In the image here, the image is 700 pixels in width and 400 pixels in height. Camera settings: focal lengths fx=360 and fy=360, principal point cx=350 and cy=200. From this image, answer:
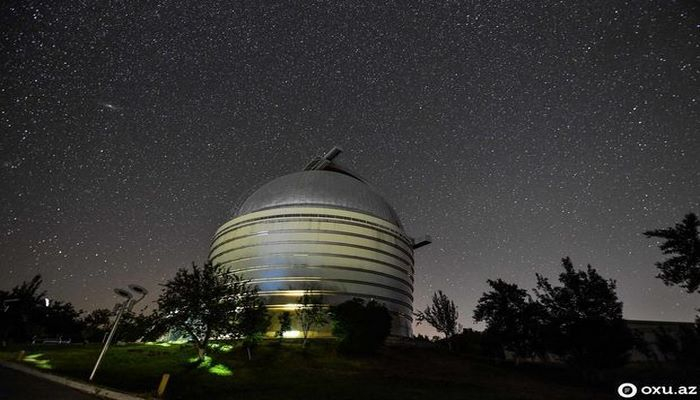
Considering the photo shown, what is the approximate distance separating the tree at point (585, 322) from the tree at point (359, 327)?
15780 millimetres

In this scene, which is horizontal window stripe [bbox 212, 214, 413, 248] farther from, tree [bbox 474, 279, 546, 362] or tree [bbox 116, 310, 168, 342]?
tree [bbox 116, 310, 168, 342]

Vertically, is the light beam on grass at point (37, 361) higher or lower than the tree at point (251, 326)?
lower

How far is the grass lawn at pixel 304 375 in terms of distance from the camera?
1742 centimetres

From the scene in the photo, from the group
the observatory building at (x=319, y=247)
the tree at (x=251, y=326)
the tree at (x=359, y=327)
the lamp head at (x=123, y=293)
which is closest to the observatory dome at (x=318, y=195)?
the observatory building at (x=319, y=247)

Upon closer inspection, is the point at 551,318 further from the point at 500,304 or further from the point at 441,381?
the point at 441,381

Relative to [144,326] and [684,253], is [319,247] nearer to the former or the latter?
[144,326]

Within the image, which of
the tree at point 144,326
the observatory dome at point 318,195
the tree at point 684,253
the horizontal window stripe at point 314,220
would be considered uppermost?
the observatory dome at point 318,195

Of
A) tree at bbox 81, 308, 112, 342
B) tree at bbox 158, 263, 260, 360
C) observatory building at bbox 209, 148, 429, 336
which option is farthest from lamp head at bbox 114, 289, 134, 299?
tree at bbox 81, 308, 112, 342

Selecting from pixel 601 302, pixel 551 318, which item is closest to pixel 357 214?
pixel 551 318

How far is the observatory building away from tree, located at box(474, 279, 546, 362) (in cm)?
1333

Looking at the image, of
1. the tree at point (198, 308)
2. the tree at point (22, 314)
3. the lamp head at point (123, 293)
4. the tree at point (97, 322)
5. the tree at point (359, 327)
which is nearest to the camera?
the lamp head at point (123, 293)

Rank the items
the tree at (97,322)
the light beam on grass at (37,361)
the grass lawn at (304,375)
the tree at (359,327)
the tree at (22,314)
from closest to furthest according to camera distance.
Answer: the grass lawn at (304,375) → the light beam on grass at (37,361) → the tree at (359,327) → the tree at (22,314) → the tree at (97,322)

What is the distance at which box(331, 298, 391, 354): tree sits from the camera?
31.8m

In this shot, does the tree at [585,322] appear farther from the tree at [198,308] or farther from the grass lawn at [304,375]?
the tree at [198,308]
